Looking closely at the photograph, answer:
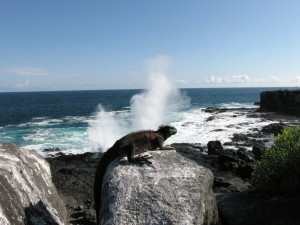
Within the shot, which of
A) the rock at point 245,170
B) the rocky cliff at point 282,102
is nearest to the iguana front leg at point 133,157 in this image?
the rock at point 245,170

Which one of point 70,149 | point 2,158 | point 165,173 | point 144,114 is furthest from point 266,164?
point 144,114

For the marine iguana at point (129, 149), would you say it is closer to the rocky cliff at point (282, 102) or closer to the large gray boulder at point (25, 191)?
the large gray boulder at point (25, 191)

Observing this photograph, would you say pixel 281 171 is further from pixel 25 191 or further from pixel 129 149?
pixel 25 191

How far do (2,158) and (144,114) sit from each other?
173 ft

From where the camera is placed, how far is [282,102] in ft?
196

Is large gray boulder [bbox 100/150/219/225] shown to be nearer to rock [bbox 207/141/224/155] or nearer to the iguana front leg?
the iguana front leg

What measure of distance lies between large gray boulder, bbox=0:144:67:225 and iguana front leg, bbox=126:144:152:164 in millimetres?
2376

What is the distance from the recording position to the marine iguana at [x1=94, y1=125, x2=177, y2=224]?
7527mm

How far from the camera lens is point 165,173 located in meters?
6.66

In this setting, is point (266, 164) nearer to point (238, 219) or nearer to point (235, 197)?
point (235, 197)

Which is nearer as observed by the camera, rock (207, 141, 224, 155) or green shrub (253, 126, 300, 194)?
green shrub (253, 126, 300, 194)

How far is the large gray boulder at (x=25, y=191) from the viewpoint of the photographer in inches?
292

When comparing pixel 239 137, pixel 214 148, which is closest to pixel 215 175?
pixel 214 148

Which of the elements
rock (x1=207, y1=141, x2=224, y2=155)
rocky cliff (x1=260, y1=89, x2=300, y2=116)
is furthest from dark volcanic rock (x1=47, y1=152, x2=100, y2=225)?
rocky cliff (x1=260, y1=89, x2=300, y2=116)
